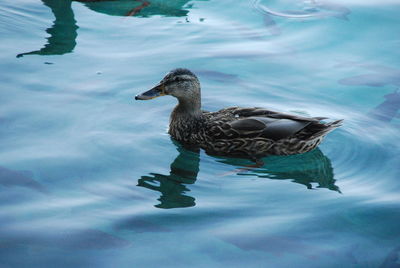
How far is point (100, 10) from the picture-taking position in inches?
377

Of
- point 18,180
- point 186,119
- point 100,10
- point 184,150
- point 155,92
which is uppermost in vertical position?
point 100,10

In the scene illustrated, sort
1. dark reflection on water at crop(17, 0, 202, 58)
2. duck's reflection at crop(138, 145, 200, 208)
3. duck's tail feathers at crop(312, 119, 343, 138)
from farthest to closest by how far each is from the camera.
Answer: dark reflection on water at crop(17, 0, 202, 58), duck's tail feathers at crop(312, 119, 343, 138), duck's reflection at crop(138, 145, 200, 208)

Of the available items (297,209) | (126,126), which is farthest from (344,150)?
(126,126)

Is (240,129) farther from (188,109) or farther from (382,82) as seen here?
(382,82)

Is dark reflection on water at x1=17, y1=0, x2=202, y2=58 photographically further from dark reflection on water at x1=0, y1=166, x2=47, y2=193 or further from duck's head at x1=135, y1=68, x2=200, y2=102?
dark reflection on water at x1=0, y1=166, x2=47, y2=193

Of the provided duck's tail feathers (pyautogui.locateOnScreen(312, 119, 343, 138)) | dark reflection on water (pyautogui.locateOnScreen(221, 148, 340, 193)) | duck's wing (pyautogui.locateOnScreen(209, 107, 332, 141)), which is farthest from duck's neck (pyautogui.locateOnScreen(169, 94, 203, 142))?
duck's tail feathers (pyautogui.locateOnScreen(312, 119, 343, 138))

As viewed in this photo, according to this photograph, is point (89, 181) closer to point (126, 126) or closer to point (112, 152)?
point (112, 152)

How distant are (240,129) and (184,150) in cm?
65

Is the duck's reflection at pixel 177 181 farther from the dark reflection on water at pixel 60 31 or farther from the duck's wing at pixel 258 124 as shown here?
the dark reflection on water at pixel 60 31

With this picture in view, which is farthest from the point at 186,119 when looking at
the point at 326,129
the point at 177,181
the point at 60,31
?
the point at 60,31

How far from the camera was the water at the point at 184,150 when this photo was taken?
15.8ft

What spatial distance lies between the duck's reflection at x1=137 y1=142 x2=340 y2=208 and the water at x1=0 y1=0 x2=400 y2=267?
0.06ft

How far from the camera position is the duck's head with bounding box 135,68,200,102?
6352 millimetres

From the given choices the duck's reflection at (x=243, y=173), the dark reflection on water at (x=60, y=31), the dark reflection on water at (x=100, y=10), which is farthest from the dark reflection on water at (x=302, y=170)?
the dark reflection on water at (x=100, y=10)
